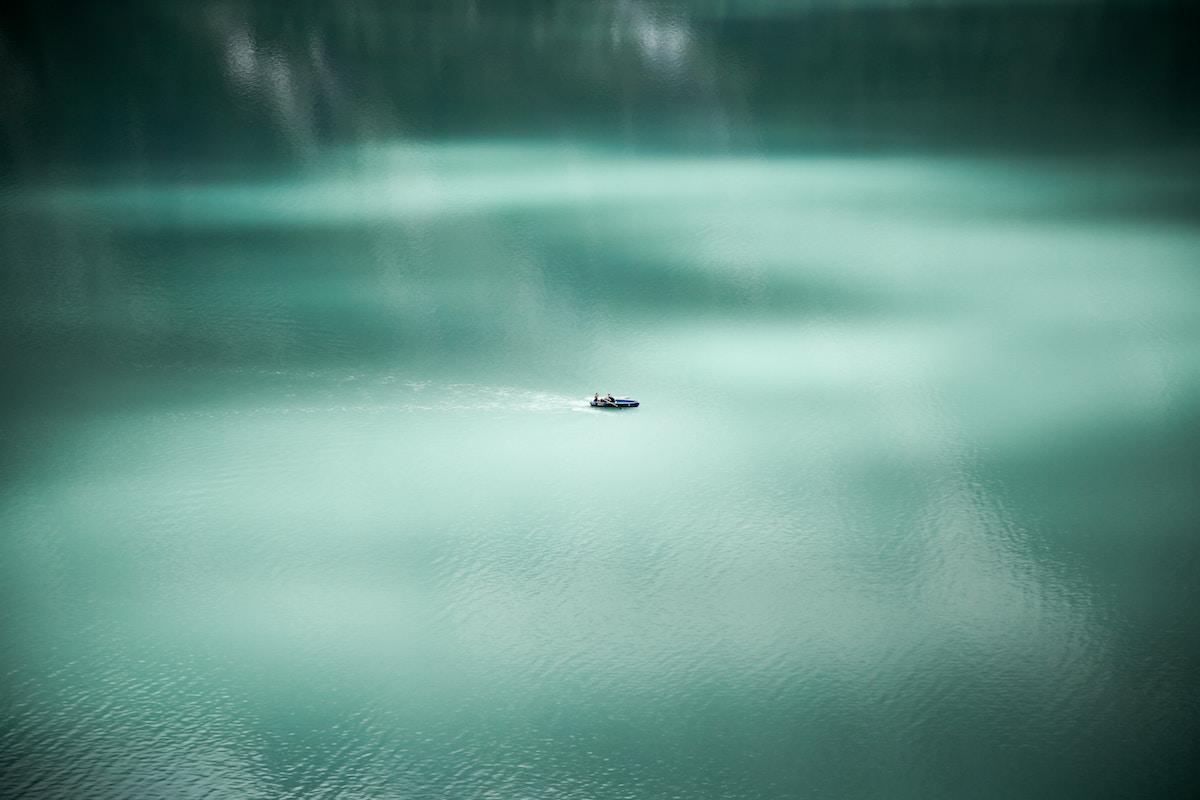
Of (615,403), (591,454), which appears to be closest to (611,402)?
(615,403)

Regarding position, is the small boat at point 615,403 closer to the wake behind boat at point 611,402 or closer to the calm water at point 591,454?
the wake behind boat at point 611,402

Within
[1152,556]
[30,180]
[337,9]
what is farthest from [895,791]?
[337,9]

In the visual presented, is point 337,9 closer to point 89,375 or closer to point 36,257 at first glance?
point 36,257

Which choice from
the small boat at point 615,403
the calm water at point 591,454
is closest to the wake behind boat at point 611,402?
the small boat at point 615,403

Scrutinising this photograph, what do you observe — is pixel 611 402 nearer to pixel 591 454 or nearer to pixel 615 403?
pixel 615 403

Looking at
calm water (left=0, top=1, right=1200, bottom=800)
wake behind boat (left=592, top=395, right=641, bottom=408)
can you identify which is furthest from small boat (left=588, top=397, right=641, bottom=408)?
calm water (left=0, top=1, right=1200, bottom=800)

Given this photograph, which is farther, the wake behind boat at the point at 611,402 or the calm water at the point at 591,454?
the wake behind boat at the point at 611,402

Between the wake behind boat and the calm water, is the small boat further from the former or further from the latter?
the calm water

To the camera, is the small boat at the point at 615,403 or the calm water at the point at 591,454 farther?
the small boat at the point at 615,403
